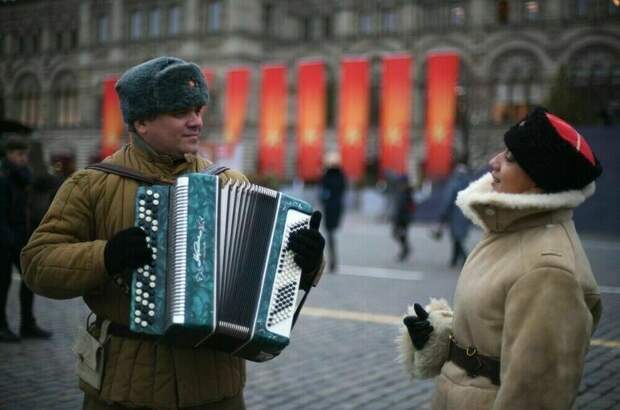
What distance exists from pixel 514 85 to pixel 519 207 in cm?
3625

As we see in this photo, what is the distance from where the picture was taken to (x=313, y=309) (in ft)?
→ 24.2

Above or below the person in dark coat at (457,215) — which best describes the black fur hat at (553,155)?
above

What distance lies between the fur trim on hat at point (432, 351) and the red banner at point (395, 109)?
22479 mm

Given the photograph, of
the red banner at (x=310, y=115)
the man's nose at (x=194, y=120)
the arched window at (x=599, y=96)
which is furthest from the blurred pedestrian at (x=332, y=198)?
the red banner at (x=310, y=115)

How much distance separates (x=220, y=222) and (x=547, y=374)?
1.11 m

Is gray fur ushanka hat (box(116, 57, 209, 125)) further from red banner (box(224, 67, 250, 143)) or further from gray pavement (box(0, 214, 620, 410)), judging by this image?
red banner (box(224, 67, 250, 143))

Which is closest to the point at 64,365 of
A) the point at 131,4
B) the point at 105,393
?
the point at 105,393

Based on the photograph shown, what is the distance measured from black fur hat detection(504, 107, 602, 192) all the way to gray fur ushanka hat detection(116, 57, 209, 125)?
1.17m

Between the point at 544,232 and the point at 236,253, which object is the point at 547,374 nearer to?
the point at 544,232

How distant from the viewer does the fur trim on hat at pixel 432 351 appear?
7.90ft

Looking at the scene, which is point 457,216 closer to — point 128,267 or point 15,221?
point 15,221

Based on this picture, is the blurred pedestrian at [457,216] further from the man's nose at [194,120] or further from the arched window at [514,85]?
the arched window at [514,85]

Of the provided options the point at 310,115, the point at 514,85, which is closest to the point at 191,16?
the point at 310,115

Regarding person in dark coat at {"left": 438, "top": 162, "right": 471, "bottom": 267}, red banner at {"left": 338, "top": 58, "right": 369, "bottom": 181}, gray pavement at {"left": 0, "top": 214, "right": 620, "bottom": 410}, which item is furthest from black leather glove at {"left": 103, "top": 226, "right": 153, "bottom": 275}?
red banner at {"left": 338, "top": 58, "right": 369, "bottom": 181}
